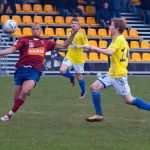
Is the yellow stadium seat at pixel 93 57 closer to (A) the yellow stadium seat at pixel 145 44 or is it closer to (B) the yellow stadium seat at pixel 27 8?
(A) the yellow stadium seat at pixel 145 44

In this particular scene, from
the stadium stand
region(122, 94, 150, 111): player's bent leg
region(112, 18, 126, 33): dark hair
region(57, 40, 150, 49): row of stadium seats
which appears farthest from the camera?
region(57, 40, 150, 49): row of stadium seats

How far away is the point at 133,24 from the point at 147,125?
20861mm

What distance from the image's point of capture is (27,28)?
97.6 ft

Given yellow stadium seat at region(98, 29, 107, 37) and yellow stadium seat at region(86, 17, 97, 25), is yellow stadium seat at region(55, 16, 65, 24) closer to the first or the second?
yellow stadium seat at region(86, 17, 97, 25)

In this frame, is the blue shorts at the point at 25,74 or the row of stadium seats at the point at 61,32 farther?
the row of stadium seats at the point at 61,32

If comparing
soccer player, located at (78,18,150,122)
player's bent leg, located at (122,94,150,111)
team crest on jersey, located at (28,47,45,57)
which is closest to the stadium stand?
team crest on jersey, located at (28,47,45,57)

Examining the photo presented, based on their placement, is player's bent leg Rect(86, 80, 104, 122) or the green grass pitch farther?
player's bent leg Rect(86, 80, 104, 122)

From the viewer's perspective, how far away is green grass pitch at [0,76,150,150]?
10453mm

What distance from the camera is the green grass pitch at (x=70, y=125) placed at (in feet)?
34.3

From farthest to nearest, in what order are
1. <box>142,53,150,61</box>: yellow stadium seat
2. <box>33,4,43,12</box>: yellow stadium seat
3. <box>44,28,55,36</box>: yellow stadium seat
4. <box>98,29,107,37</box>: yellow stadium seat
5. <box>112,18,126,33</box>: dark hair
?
<box>33,4,43,12</box>: yellow stadium seat < <box>98,29,107,37</box>: yellow stadium seat < <box>44,28,55,36</box>: yellow stadium seat < <box>142,53,150,61</box>: yellow stadium seat < <box>112,18,126,33</box>: dark hair

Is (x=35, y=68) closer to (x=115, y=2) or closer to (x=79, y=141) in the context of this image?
(x=79, y=141)

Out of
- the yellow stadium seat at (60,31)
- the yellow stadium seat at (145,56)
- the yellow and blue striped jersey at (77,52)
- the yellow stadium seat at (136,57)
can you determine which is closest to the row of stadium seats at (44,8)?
the yellow stadium seat at (60,31)

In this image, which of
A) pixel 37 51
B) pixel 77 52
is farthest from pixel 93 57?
pixel 37 51

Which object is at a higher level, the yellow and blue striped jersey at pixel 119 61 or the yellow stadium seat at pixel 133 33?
the yellow and blue striped jersey at pixel 119 61
